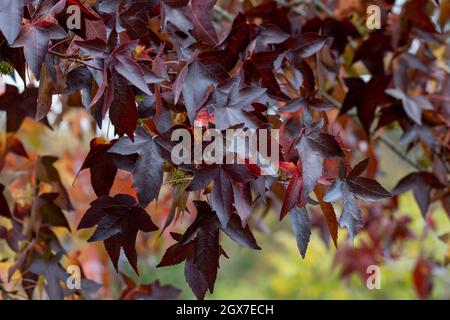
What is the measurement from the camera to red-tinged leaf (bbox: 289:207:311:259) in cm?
89

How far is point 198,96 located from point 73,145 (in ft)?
6.20

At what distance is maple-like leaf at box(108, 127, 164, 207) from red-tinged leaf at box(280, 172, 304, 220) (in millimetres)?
167

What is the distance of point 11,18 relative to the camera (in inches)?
31.0

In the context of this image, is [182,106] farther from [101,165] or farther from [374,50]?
[374,50]

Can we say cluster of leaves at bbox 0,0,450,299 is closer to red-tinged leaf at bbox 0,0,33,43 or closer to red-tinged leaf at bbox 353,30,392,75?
red-tinged leaf at bbox 0,0,33,43

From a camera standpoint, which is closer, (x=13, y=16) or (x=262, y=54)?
(x=13, y=16)

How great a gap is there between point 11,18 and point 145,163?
0.24 meters

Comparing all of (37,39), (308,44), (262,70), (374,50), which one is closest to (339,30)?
(374,50)

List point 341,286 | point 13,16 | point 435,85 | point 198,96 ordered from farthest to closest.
→ point 341,286 → point 435,85 → point 198,96 → point 13,16

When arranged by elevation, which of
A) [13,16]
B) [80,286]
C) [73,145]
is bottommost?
[73,145]

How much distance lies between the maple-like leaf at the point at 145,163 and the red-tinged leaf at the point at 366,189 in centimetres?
26

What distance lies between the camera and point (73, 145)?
2.70 metres
